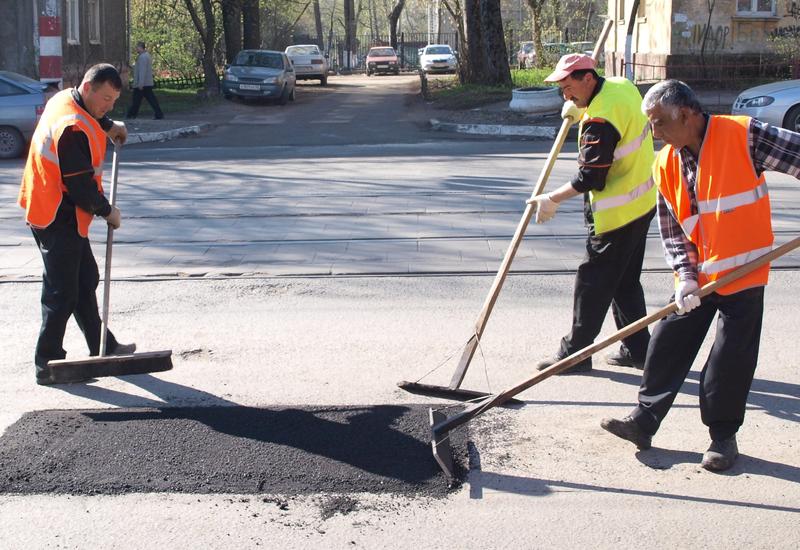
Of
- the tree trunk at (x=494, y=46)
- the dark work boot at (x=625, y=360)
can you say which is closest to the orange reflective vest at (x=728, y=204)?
the dark work boot at (x=625, y=360)

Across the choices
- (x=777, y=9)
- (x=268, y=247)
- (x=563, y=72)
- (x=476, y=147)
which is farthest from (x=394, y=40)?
(x=563, y=72)

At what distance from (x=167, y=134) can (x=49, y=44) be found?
2828mm

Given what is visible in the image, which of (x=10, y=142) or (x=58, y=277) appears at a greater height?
(x=10, y=142)

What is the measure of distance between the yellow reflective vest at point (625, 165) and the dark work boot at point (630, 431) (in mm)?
1186

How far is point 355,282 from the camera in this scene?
24.8ft

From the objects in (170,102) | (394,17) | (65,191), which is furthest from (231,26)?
(65,191)

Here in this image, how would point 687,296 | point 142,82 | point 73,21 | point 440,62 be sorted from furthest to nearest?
point 440,62
point 73,21
point 142,82
point 687,296

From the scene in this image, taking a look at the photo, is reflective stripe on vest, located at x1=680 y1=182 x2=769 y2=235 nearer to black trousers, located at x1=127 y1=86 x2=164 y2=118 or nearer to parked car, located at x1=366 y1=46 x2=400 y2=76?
black trousers, located at x1=127 y1=86 x2=164 y2=118

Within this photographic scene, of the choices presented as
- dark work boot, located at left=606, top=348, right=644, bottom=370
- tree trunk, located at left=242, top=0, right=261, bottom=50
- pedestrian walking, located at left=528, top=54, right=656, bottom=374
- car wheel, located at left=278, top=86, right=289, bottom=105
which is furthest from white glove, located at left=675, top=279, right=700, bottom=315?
tree trunk, located at left=242, top=0, right=261, bottom=50

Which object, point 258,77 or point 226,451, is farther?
point 258,77

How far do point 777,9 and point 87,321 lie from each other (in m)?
22.4

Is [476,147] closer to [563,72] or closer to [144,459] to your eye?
[563,72]

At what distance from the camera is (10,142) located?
1588 cm

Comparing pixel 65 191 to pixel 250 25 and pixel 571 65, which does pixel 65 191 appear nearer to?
pixel 571 65
